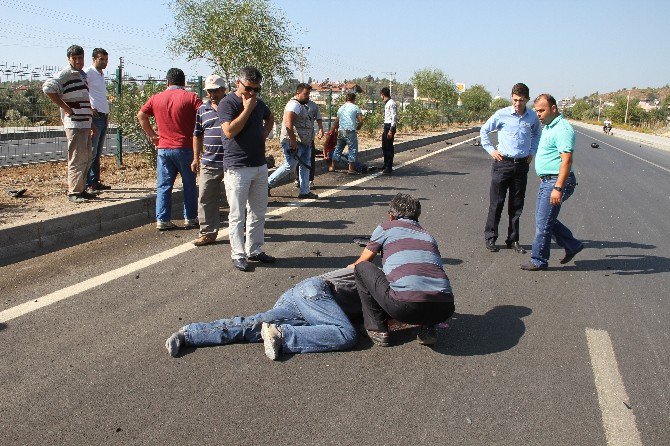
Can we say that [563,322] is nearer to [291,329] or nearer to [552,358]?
[552,358]

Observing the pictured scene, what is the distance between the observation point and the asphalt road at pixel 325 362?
3121 mm

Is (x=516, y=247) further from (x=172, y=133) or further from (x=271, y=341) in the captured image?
(x=172, y=133)

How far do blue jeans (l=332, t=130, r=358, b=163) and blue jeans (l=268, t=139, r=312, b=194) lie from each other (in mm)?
2759

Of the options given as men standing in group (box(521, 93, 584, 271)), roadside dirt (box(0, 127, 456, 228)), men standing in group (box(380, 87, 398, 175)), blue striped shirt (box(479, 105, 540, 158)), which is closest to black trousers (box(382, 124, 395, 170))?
men standing in group (box(380, 87, 398, 175))

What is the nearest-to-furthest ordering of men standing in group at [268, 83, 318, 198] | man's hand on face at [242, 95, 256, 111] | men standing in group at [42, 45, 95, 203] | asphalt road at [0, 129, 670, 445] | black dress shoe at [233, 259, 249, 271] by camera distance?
asphalt road at [0, 129, 670, 445], man's hand on face at [242, 95, 256, 111], black dress shoe at [233, 259, 249, 271], men standing in group at [42, 45, 95, 203], men standing in group at [268, 83, 318, 198]

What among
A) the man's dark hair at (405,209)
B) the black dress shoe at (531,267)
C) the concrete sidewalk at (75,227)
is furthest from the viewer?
the black dress shoe at (531,267)

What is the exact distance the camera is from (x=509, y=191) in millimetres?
6898

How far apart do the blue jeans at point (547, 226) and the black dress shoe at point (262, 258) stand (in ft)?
8.70

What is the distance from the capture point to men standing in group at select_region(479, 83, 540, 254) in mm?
6672

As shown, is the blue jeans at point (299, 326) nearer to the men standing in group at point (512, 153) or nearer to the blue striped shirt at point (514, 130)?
the men standing in group at point (512, 153)

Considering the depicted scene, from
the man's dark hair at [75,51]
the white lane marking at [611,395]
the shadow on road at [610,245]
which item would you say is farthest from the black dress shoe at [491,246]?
the man's dark hair at [75,51]

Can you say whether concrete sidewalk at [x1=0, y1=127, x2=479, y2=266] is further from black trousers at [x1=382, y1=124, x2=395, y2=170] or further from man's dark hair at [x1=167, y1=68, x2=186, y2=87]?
black trousers at [x1=382, y1=124, x2=395, y2=170]

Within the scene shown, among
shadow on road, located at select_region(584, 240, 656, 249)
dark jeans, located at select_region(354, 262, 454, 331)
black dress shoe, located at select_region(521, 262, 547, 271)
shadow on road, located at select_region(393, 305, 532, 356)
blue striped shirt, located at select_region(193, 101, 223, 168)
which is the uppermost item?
blue striped shirt, located at select_region(193, 101, 223, 168)

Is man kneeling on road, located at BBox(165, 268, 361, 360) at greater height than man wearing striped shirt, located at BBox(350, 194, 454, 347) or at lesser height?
lesser
